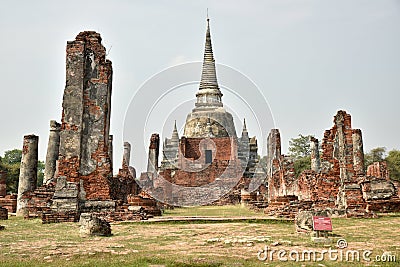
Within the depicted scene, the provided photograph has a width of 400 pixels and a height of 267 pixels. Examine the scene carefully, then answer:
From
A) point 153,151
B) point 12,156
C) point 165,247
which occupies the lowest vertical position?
point 165,247

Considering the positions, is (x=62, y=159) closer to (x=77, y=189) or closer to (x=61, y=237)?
(x=77, y=189)

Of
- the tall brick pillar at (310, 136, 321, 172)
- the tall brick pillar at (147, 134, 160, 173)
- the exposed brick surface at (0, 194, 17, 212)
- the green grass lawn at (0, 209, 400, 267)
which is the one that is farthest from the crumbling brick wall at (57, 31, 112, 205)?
the tall brick pillar at (147, 134, 160, 173)

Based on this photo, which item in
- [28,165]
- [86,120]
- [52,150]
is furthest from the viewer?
[52,150]

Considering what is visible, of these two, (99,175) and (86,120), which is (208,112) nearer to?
(86,120)

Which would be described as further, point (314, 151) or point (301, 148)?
point (301, 148)

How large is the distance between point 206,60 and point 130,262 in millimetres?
43562

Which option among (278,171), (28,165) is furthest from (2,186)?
(278,171)

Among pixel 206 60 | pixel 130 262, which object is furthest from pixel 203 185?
pixel 130 262

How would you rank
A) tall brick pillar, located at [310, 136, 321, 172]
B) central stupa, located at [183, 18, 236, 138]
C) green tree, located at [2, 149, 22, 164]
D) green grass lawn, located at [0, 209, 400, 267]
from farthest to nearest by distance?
green tree, located at [2, 149, 22, 164]
central stupa, located at [183, 18, 236, 138]
tall brick pillar, located at [310, 136, 321, 172]
green grass lawn, located at [0, 209, 400, 267]

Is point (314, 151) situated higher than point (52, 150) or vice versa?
point (314, 151)

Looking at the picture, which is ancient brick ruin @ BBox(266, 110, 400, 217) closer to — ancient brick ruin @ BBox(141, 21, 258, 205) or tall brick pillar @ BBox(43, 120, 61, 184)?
tall brick pillar @ BBox(43, 120, 61, 184)

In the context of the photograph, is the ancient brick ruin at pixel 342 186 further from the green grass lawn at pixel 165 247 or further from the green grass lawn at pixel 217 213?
the green grass lawn at pixel 165 247

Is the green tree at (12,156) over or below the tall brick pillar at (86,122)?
over

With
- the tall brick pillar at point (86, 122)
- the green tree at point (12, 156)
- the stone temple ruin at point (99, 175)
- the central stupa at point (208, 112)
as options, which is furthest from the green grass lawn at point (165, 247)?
the green tree at point (12, 156)
